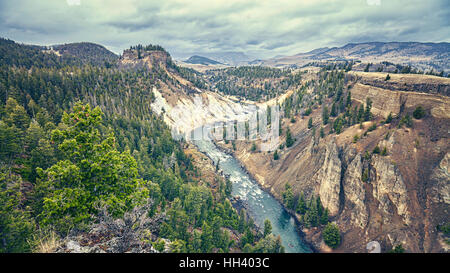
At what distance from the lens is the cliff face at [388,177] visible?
36.1 meters

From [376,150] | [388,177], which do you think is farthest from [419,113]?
[388,177]

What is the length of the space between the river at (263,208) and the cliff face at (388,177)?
5623 mm

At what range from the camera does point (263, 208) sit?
5725 cm

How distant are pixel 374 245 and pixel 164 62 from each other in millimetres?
164776

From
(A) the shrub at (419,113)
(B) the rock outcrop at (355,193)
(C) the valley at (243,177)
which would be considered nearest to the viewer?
(C) the valley at (243,177)

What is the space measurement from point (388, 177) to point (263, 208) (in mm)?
29639

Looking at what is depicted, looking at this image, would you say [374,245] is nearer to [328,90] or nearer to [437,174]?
[437,174]

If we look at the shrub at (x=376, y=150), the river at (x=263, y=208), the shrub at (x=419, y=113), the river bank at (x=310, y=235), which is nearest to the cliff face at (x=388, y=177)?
the shrub at (x=376, y=150)

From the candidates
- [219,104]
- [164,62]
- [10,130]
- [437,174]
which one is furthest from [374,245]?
[164,62]

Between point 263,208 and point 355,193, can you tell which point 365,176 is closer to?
point 355,193

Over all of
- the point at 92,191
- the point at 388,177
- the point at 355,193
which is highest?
the point at 92,191

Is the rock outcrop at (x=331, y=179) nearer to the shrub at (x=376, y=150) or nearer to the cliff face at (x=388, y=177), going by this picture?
the cliff face at (x=388, y=177)

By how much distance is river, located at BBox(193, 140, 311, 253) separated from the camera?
46562 mm
